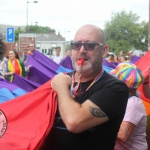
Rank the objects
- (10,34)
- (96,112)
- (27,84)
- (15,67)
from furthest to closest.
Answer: (10,34) → (15,67) → (27,84) → (96,112)

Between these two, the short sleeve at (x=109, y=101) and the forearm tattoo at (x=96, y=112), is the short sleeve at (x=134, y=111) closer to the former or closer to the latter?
the short sleeve at (x=109, y=101)

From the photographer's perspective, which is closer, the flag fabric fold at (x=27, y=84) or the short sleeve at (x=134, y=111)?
the short sleeve at (x=134, y=111)

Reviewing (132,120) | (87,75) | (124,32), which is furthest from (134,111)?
(124,32)

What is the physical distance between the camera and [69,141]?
241 cm

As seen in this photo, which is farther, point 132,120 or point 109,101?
point 132,120

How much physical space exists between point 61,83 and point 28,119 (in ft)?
1.21

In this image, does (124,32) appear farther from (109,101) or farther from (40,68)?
(109,101)

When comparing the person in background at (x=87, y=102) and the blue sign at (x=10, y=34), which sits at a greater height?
the person in background at (x=87, y=102)

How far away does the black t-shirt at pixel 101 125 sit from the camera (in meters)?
2.37

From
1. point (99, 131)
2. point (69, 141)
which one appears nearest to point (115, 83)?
point (99, 131)

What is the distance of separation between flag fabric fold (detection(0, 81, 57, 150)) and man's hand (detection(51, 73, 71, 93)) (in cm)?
10

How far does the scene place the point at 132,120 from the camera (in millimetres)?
3080

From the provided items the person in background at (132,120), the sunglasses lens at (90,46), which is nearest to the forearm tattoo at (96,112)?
the sunglasses lens at (90,46)

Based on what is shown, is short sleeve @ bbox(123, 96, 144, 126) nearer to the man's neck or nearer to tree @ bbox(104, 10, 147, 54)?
the man's neck
